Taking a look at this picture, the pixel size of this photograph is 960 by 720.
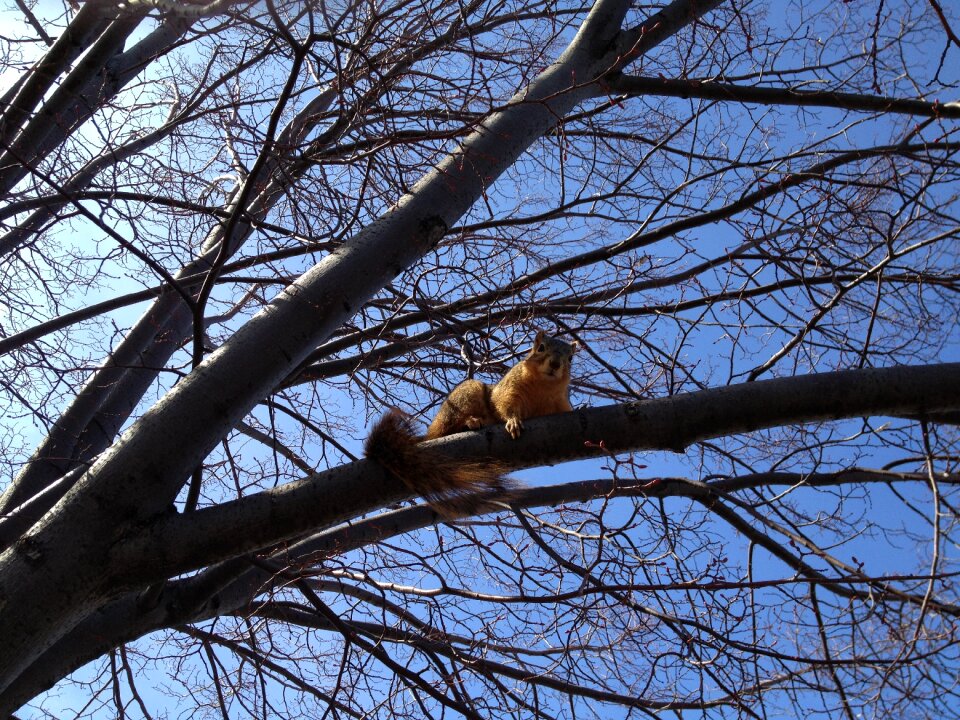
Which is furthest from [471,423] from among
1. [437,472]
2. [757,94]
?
[757,94]

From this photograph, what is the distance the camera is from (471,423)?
3555 mm

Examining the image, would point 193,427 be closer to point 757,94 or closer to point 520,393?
point 520,393

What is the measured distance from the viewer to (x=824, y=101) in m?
3.31

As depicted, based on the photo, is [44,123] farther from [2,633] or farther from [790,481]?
[790,481]

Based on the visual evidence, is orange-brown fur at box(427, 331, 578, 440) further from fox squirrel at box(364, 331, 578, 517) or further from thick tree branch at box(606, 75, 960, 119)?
thick tree branch at box(606, 75, 960, 119)

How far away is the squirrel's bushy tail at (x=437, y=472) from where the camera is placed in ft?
7.75

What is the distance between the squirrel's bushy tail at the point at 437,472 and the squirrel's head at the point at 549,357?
941 mm

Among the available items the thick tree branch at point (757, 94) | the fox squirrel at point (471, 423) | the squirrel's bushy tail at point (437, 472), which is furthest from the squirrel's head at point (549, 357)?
the thick tree branch at point (757, 94)

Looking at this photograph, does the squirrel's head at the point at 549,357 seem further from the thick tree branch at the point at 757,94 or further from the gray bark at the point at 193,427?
the thick tree branch at the point at 757,94

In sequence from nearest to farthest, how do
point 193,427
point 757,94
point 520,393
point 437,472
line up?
point 193,427 < point 437,472 < point 757,94 < point 520,393

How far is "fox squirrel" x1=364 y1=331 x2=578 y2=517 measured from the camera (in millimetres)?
2395

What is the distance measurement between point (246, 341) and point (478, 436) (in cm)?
78

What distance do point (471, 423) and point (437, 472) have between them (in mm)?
1110

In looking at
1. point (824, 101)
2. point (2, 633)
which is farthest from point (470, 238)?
point (2, 633)
